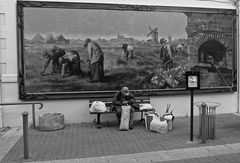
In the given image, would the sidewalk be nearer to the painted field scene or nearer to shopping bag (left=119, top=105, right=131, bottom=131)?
A: shopping bag (left=119, top=105, right=131, bottom=131)

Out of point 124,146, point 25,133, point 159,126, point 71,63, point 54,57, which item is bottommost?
point 124,146

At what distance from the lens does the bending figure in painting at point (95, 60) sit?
8703 mm

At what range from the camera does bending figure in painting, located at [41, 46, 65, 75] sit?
845 centimetres

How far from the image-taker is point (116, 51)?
891cm

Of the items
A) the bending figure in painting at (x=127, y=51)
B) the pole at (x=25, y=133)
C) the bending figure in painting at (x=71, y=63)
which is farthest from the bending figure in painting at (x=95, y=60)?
the pole at (x=25, y=133)

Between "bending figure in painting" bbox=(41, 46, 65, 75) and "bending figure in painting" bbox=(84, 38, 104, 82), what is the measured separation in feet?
2.70

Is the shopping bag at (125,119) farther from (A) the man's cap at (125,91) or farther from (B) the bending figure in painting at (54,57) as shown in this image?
(B) the bending figure in painting at (54,57)

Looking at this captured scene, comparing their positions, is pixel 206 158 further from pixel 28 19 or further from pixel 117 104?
pixel 28 19

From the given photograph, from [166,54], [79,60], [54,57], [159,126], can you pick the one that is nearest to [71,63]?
[79,60]

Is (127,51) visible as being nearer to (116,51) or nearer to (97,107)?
(116,51)

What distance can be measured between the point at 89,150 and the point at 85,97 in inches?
115

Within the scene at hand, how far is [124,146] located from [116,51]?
11.8ft

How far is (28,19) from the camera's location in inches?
327

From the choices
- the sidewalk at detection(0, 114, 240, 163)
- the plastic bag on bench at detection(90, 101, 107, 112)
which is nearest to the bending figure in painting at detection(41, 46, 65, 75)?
the plastic bag on bench at detection(90, 101, 107, 112)
